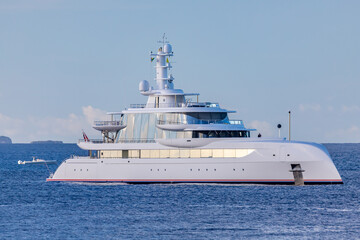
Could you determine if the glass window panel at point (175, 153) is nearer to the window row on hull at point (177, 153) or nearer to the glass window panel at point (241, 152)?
the window row on hull at point (177, 153)

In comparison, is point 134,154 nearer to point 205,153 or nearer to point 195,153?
point 195,153

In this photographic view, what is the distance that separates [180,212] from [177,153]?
1486cm

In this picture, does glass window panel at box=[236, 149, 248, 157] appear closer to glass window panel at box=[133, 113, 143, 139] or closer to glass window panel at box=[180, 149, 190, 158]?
glass window panel at box=[180, 149, 190, 158]

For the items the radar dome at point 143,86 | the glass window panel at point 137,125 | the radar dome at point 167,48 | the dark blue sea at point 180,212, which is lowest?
the dark blue sea at point 180,212

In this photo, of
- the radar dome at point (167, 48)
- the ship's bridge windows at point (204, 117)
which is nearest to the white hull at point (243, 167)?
the ship's bridge windows at point (204, 117)

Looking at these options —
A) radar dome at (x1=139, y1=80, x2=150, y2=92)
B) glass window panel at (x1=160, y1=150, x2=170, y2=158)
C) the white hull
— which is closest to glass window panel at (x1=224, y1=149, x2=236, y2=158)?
the white hull

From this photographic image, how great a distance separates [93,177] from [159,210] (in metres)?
17.5

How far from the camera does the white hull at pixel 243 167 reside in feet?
201

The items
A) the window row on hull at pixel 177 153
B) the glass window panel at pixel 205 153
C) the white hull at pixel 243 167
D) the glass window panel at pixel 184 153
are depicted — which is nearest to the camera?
the white hull at pixel 243 167

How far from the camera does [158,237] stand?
4166 cm

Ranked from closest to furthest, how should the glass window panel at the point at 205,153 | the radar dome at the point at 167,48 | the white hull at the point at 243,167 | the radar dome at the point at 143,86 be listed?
the white hull at the point at 243,167, the glass window panel at the point at 205,153, the radar dome at the point at 143,86, the radar dome at the point at 167,48

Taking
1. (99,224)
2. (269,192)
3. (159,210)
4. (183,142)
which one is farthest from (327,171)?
(99,224)

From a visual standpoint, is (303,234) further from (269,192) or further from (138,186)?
(138,186)

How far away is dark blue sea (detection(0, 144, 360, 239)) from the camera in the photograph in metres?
43.1
